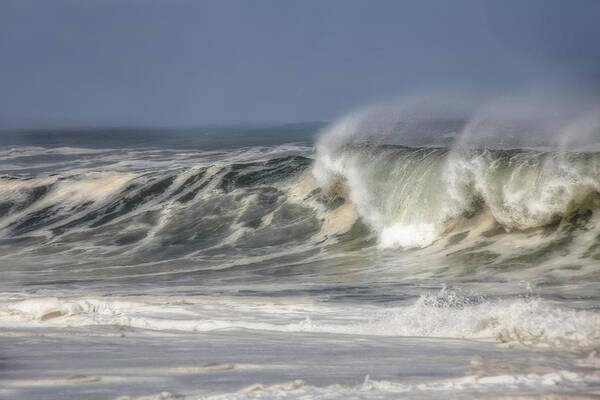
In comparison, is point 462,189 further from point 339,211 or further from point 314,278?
point 314,278

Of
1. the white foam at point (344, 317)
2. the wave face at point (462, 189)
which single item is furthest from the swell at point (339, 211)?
the white foam at point (344, 317)

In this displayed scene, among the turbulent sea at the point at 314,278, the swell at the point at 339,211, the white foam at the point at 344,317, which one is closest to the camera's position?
the turbulent sea at the point at 314,278

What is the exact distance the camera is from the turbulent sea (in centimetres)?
430

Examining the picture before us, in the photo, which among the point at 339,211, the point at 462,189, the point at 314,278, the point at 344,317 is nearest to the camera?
the point at 344,317

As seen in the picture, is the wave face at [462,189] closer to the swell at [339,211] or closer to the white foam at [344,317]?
the swell at [339,211]

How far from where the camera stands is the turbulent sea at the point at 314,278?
4.30m

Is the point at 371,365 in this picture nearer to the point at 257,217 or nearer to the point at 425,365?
the point at 425,365

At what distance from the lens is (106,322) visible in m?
6.39

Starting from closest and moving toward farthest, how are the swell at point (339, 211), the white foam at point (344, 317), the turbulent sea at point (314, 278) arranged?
the turbulent sea at point (314, 278), the white foam at point (344, 317), the swell at point (339, 211)

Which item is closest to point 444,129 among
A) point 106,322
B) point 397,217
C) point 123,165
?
point 123,165

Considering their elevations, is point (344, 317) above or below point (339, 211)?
below

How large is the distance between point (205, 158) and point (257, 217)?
25.3 metres

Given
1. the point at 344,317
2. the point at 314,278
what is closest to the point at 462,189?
the point at 314,278

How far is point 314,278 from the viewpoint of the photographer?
11.1 m
